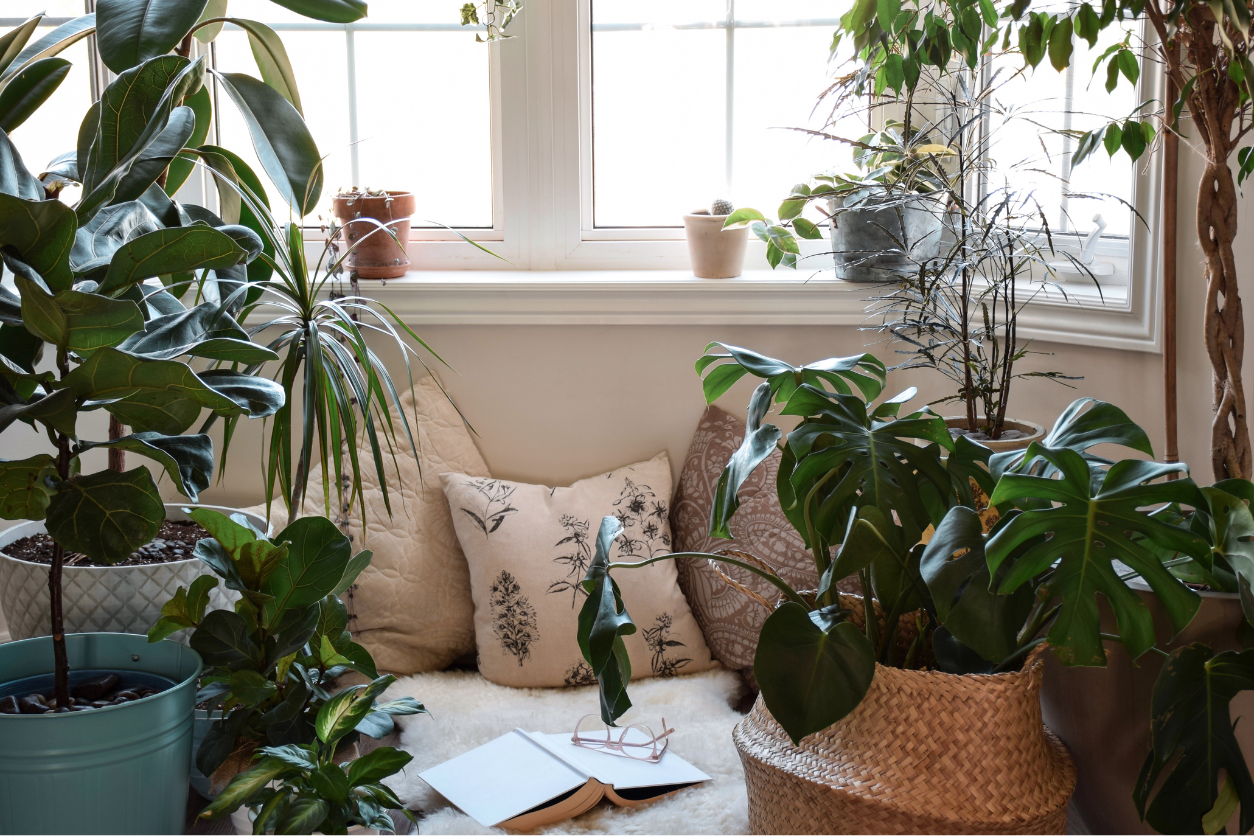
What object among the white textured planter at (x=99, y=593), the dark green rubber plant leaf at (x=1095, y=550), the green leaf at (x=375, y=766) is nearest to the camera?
the dark green rubber plant leaf at (x=1095, y=550)

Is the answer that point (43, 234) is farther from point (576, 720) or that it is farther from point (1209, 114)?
point (1209, 114)

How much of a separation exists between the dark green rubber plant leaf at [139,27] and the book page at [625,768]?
1089mm

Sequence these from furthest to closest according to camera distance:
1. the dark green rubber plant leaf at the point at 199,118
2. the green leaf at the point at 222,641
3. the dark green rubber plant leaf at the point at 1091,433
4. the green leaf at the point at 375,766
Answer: the dark green rubber plant leaf at the point at 199,118
the green leaf at the point at 222,641
the green leaf at the point at 375,766
the dark green rubber plant leaf at the point at 1091,433

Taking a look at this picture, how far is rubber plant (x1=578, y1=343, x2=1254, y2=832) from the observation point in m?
0.82

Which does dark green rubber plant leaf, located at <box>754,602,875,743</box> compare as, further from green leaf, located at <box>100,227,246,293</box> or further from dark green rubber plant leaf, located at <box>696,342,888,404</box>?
green leaf, located at <box>100,227,246,293</box>

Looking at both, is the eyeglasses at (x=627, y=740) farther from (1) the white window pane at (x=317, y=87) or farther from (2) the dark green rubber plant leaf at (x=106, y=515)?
(1) the white window pane at (x=317, y=87)

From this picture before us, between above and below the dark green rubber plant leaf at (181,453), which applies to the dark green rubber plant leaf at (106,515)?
below

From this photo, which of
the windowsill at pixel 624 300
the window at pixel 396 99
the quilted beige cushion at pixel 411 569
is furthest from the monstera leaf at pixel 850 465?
the window at pixel 396 99

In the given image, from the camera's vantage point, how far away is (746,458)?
100cm

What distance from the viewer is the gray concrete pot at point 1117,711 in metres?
1.00

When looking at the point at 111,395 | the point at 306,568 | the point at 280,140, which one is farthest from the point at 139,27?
the point at 306,568

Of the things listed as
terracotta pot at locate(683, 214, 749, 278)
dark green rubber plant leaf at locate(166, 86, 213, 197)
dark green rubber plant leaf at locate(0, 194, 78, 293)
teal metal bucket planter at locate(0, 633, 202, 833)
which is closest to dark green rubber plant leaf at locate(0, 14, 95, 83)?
dark green rubber plant leaf at locate(166, 86, 213, 197)

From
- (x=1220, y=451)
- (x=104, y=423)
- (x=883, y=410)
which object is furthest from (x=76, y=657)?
(x=1220, y=451)

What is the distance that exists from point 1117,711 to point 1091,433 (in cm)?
33
